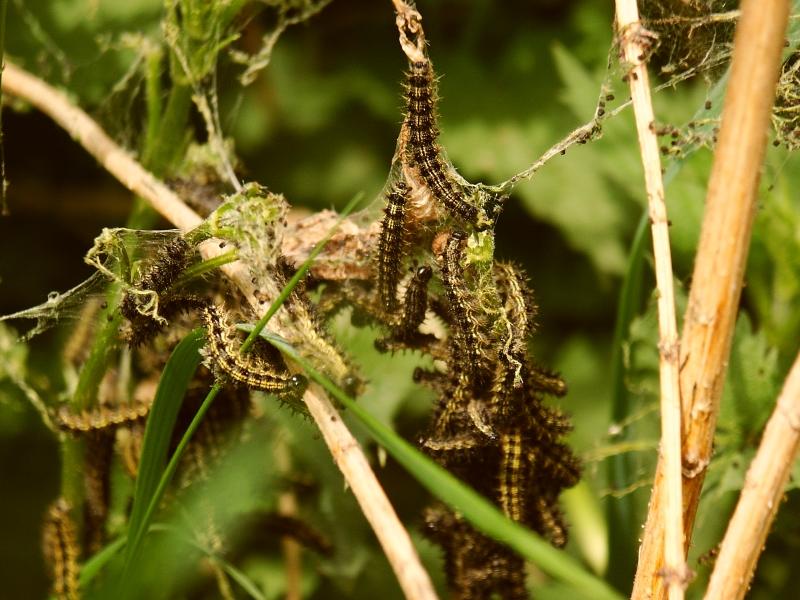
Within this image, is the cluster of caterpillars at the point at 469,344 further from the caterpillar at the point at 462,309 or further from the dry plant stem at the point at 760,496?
the dry plant stem at the point at 760,496

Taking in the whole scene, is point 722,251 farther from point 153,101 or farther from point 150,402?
point 153,101

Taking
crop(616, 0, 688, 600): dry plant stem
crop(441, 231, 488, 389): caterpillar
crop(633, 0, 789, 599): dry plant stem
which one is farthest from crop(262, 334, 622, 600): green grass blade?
crop(441, 231, 488, 389): caterpillar

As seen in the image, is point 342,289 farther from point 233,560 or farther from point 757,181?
point 233,560

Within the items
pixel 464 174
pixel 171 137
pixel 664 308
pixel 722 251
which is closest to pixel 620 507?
pixel 664 308

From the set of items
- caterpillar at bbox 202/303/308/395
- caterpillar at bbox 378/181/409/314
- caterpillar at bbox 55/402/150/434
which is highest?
caterpillar at bbox 378/181/409/314

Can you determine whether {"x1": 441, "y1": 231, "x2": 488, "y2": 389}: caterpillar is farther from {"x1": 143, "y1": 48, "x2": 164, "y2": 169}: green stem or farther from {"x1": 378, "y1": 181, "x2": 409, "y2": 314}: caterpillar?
{"x1": 143, "y1": 48, "x2": 164, "y2": 169}: green stem

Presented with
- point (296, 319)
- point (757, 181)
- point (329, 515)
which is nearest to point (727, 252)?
point (757, 181)
